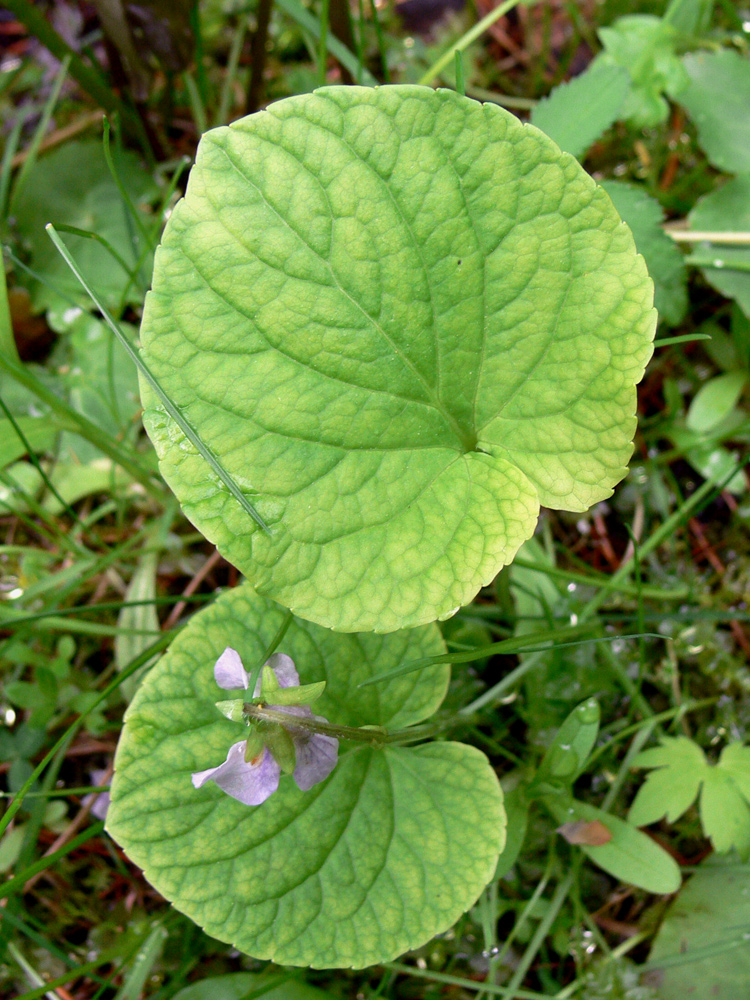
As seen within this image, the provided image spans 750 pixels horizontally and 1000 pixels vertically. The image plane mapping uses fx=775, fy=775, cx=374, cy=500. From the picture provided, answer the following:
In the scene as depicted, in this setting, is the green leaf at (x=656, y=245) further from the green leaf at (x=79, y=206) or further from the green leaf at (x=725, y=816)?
the green leaf at (x=79, y=206)

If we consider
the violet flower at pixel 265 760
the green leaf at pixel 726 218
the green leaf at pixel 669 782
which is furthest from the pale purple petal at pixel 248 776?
the green leaf at pixel 726 218

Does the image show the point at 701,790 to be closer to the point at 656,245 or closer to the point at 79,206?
the point at 656,245

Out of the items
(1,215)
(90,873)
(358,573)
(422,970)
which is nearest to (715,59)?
(358,573)

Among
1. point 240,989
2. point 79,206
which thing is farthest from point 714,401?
point 79,206

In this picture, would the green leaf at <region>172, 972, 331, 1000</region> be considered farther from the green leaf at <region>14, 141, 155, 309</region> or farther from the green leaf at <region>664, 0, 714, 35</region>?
the green leaf at <region>664, 0, 714, 35</region>

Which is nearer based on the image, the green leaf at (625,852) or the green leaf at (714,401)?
the green leaf at (625,852)
